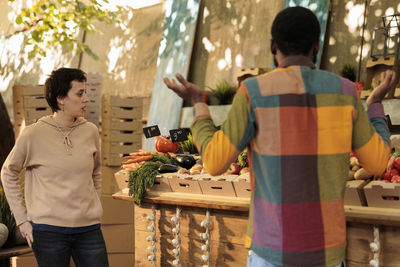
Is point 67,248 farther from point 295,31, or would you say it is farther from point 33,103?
point 33,103

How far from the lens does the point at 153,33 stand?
7207 millimetres

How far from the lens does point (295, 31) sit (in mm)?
1346

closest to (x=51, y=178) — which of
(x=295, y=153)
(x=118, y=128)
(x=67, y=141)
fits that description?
(x=67, y=141)

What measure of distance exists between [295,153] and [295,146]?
2 centimetres

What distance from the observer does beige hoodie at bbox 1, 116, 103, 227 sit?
2.24 m

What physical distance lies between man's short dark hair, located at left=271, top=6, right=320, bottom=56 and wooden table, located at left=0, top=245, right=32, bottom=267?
2.28m

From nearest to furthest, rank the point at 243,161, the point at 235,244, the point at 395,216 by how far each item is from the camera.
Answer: the point at 395,216 → the point at 235,244 → the point at 243,161

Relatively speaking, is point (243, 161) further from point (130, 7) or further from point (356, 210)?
point (130, 7)

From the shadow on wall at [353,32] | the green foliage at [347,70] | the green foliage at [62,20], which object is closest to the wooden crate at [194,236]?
the green foliage at [347,70]

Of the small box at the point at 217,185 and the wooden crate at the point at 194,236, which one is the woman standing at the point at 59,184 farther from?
the small box at the point at 217,185

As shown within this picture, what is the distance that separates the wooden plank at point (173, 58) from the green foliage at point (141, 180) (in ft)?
9.85

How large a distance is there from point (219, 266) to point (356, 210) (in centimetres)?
82

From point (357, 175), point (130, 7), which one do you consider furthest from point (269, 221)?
point (130, 7)

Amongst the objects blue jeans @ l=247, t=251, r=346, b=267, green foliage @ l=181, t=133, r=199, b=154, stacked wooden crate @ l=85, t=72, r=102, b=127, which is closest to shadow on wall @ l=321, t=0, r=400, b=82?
green foliage @ l=181, t=133, r=199, b=154
